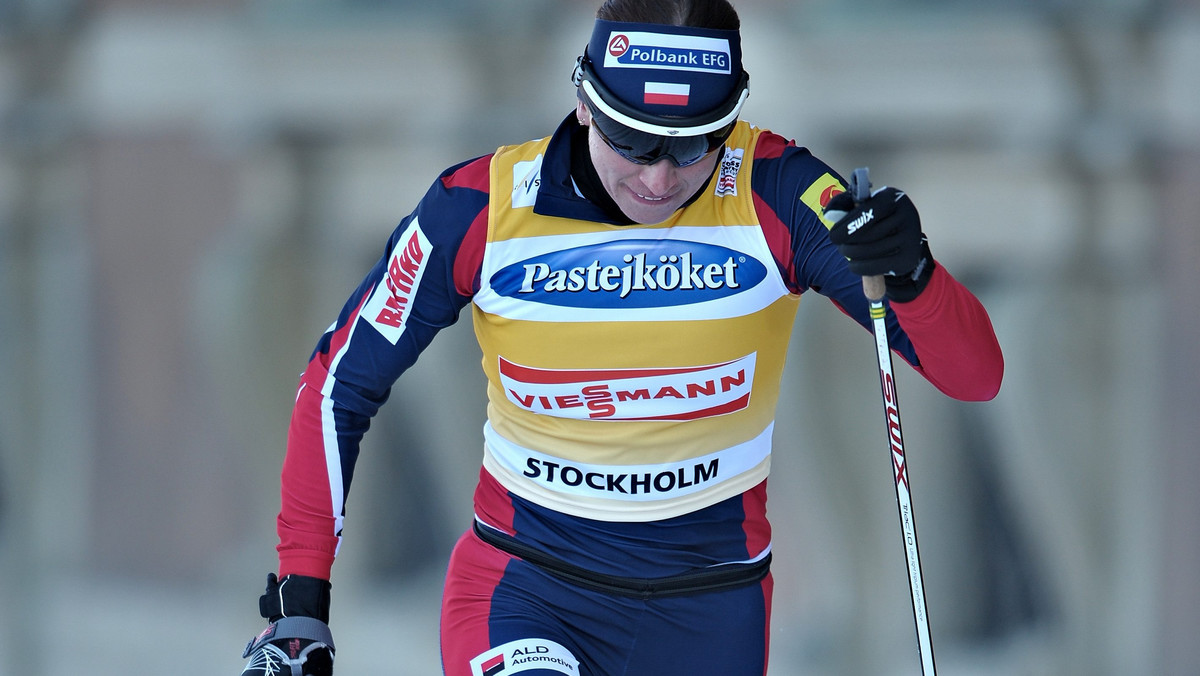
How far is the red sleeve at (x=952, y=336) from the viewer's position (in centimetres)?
149

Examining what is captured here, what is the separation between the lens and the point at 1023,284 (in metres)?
3.52

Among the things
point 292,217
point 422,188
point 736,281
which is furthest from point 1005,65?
point 292,217

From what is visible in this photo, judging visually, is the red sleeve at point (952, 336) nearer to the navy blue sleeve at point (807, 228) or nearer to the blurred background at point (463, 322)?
the navy blue sleeve at point (807, 228)

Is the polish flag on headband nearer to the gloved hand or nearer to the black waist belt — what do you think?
the black waist belt

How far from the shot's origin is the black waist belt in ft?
5.79

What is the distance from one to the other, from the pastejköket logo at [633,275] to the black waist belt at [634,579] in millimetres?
417

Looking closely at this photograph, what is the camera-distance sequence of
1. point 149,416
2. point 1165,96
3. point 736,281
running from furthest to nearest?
point 149,416 → point 1165,96 → point 736,281

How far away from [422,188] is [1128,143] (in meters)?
2.27

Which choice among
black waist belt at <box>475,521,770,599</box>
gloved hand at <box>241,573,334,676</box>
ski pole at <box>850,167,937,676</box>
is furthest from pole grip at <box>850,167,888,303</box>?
gloved hand at <box>241,573,334,676</box>

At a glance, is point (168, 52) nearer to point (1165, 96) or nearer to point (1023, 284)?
point (1023, 284)

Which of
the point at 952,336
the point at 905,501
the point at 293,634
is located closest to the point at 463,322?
the point at 293,634

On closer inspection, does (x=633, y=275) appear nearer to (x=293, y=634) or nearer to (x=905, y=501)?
(x=905, y=501)

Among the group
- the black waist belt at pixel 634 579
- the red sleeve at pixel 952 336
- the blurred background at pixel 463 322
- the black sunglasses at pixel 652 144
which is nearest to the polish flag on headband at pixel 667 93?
the black sunglasses at pixel 652 144

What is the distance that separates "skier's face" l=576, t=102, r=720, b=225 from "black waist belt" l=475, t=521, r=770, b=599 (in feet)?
1.85
